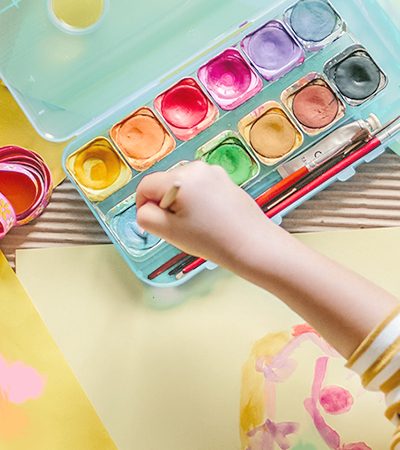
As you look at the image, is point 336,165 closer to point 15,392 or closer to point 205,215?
point 205,215

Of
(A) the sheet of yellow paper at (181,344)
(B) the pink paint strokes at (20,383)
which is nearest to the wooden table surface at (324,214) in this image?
(A) the sheet of yellow paper at (181,344)

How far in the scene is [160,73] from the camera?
35.3 inches

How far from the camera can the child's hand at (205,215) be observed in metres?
0.71

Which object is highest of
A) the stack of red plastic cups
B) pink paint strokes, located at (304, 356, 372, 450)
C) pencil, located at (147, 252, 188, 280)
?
the stack of red plastic cups

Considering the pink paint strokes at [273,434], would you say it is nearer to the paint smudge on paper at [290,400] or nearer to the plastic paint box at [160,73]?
the paint smudge on paper at [290,400]

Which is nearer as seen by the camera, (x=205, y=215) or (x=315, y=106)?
(x=205, y=215)

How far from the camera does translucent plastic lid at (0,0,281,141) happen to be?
0.88 meters

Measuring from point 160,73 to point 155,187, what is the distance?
23 centimetres

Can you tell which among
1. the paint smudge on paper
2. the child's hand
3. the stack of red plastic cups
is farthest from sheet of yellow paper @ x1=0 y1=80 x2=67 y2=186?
the paint smudge on paper

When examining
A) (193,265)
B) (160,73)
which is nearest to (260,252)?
(193,265)

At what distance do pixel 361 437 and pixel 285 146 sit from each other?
33 centimetres

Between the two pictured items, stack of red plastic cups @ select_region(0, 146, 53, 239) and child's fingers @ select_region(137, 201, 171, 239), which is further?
stack of red plastic cups @ select_region(0, 146, 53, 239)

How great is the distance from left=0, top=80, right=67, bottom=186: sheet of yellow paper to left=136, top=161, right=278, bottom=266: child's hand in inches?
8.5

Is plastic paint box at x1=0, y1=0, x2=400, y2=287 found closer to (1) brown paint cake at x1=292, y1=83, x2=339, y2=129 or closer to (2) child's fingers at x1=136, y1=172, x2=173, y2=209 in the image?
(1) brown paint cake at x1=292, y1=83, x2=339, y2=129
